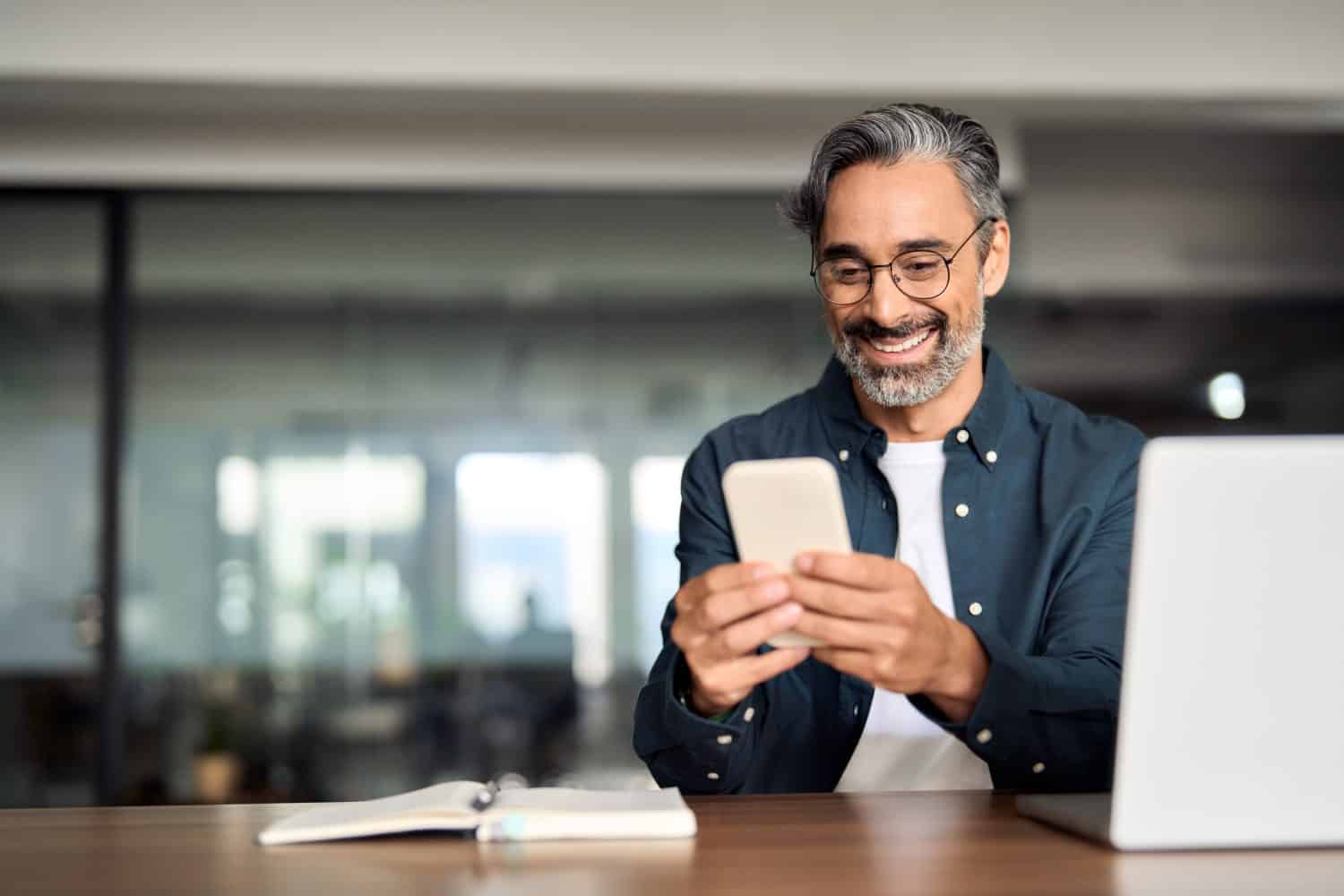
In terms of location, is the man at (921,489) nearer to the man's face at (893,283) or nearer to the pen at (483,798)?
the man's face at (893,283)

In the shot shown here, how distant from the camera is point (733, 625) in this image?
138 centimetres

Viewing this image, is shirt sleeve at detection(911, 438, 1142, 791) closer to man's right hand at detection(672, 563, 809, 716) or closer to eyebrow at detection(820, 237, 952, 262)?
man's right hand at detection(672, 563, 809, 716)

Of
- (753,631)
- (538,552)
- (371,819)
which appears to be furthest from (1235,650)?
(538,552)

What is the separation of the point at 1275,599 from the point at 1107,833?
0.81 feet

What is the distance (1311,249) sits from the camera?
5.54m

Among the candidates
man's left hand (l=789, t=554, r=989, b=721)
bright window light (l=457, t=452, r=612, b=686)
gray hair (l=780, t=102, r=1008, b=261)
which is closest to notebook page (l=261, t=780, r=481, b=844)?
man's left hand (l=789, t=554, r=989, b=721)

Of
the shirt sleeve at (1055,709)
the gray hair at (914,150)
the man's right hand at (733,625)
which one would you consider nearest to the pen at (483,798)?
the man's right hand at (733,625)

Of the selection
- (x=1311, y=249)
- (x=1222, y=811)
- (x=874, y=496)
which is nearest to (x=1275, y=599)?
(x=1222, y=811)

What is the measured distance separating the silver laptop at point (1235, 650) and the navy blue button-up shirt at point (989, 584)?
442 mm

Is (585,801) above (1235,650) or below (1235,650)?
below

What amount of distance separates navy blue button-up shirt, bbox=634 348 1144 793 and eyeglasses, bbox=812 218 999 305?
6.7 inches

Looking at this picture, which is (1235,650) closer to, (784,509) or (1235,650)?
(1235,650)

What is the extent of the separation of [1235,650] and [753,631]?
470 millimetres

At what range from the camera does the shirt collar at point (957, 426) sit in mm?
2031
